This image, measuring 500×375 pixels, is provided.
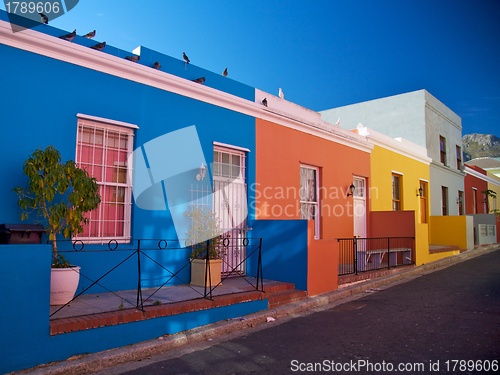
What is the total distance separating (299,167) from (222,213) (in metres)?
2.83

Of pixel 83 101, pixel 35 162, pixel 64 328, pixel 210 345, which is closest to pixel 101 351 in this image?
pixel 64 328

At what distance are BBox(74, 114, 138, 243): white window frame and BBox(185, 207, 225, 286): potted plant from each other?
1.16m

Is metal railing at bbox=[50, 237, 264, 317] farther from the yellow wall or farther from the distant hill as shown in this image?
the distant hill

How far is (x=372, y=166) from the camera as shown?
13.5 m

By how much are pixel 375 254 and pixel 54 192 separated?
9148 millimetres

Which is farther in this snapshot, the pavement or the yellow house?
the yellow house

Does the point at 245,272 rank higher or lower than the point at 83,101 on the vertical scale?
lower

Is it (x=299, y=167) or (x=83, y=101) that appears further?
(x=299, y=167)

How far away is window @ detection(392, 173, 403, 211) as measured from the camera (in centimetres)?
1502

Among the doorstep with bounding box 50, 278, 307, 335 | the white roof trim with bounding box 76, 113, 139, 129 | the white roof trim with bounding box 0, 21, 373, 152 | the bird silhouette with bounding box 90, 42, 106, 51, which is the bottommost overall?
the doorstep with bounding box 50, 278, 307, 335

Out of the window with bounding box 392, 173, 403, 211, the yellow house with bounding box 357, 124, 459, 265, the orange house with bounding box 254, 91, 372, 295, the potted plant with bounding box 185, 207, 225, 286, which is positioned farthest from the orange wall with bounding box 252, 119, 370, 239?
the window with bounding box 392, 173, 403, 211

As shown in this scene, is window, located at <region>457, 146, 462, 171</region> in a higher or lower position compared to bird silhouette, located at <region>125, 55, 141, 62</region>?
higher

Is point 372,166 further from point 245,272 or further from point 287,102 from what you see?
point 245,272

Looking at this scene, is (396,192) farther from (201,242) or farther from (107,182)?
(107,182)
